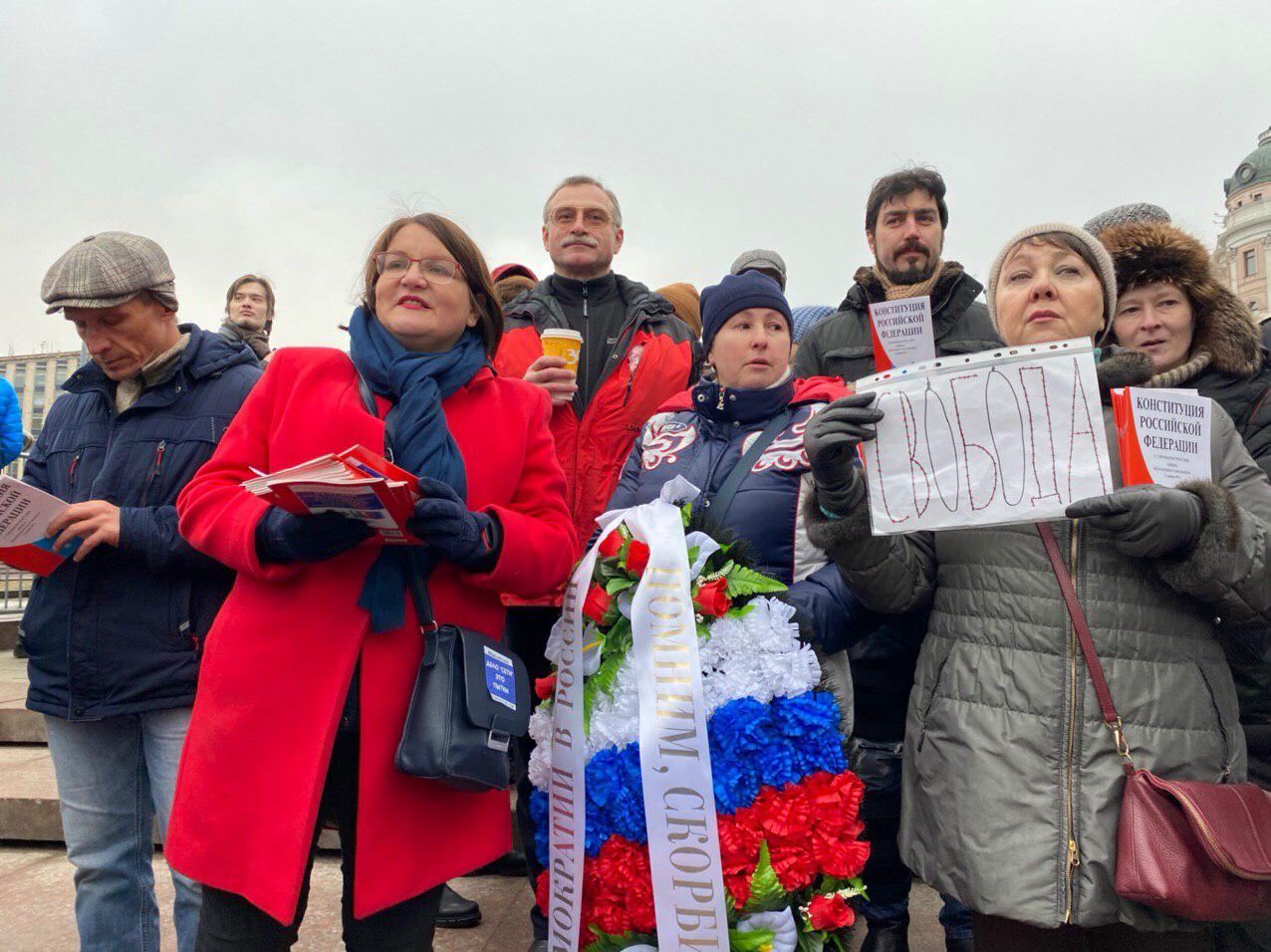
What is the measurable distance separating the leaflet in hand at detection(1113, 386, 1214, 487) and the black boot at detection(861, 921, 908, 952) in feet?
5.47

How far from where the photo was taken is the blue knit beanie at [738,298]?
2.61m

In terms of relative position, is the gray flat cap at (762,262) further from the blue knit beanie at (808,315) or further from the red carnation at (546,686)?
the red carnation at (546,686)

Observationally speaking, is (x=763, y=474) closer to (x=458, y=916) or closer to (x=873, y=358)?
(x=873, y=358)

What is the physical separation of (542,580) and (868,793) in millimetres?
1337

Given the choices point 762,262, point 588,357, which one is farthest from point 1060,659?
point 762,262

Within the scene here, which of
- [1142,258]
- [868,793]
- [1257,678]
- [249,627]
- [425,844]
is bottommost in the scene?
[868,793]

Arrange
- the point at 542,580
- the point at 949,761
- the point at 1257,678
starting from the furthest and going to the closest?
the point at 1257,678, the point at 542,580, the point at 949,761

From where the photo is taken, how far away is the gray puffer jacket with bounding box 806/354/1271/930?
1.79 metres

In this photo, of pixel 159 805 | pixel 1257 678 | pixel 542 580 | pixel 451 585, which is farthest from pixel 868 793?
pixel 159 805

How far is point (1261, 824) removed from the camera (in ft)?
5.63

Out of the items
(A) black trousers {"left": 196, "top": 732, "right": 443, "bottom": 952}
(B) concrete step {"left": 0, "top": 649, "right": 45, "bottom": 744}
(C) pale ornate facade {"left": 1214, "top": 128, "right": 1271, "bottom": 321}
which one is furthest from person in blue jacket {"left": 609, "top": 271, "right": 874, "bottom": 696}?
(C) pale ornate facade {"left": 1214, "top": 128, "right": 1271, "bottom": 321}

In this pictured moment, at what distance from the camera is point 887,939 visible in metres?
2.75

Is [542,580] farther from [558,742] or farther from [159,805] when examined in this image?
[159,805]

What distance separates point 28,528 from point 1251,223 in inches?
2476
